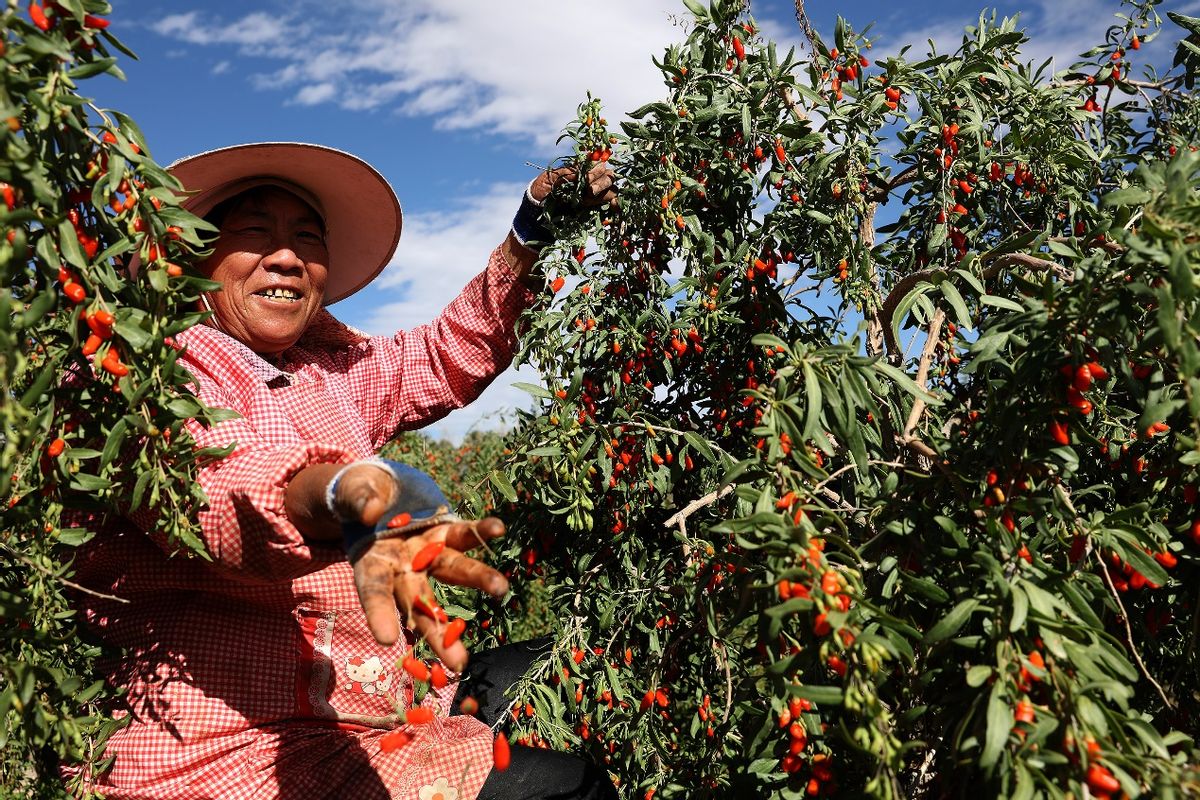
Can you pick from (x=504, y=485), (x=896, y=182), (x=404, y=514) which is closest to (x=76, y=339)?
(x=404, y=514)

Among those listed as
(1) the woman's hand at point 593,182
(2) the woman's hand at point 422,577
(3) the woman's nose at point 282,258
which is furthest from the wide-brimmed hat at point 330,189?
(2) the woman's hand at point 422,577

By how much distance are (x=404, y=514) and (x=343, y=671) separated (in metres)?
0.93

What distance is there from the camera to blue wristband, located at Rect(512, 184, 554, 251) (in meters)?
2.39

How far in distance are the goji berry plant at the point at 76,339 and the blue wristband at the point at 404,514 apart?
14.6 inches

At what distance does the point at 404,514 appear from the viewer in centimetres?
123

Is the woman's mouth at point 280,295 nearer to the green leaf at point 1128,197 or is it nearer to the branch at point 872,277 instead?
the branch at point 872,277

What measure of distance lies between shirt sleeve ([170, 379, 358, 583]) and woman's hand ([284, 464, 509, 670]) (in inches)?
7.9

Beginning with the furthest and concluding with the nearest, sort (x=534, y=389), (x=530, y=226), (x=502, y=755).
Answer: (x=530, y=226)
(x=534, y=389)
(x=502, y=755)

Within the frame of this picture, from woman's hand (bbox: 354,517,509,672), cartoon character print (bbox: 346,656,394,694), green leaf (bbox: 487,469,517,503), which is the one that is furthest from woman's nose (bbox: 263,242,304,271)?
woman's hand (bbox: 354,517,509,672)

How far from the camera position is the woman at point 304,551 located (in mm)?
1309

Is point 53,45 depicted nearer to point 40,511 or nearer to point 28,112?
point 28,112

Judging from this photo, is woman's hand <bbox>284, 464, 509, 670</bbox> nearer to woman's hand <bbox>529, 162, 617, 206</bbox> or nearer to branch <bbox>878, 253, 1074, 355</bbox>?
branch <bbox>878, 253, 1074, 355</bbox>

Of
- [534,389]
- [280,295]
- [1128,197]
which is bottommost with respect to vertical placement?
[534,389]

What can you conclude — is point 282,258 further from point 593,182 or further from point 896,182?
point 896,182
